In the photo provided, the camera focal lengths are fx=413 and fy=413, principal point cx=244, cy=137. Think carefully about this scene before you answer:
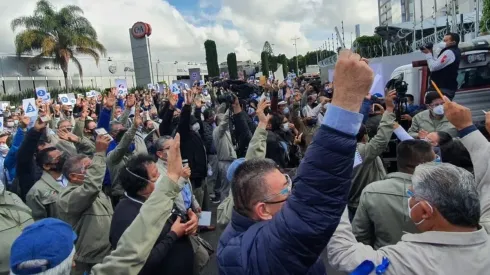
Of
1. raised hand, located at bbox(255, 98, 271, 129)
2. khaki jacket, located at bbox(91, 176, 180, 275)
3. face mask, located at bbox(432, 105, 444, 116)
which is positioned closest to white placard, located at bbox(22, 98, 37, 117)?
raised hand, located at bbox(255, 98, 271, 129)

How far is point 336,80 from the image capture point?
1183 millimetres

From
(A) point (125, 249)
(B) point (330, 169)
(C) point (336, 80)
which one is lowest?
(A) point (125, 249)

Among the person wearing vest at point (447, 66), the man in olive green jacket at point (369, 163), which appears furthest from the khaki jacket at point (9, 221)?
the person wearing vest at point (447, 66)

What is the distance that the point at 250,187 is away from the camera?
1.77 m

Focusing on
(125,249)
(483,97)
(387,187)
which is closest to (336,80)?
(125,249)

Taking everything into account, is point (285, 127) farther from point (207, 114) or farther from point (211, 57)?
point (211, 57)

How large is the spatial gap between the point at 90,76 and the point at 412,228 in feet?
130

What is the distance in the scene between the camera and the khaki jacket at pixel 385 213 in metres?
2.57

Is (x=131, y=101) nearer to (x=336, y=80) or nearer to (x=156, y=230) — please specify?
(x=156, y=230)

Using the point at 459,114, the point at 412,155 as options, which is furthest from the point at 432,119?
the point at 459,114

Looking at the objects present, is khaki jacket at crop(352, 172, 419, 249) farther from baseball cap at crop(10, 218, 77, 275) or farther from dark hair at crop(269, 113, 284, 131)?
dark hair at crop(269, 113, 284, 131)

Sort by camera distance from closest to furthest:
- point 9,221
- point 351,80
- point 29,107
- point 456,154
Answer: point 351,80
point 9,221
point 456,154
point 29,107

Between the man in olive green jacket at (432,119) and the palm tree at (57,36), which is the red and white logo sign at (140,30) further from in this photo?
the man in olive green jacket at (432,119)

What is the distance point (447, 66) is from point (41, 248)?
6787 mm
